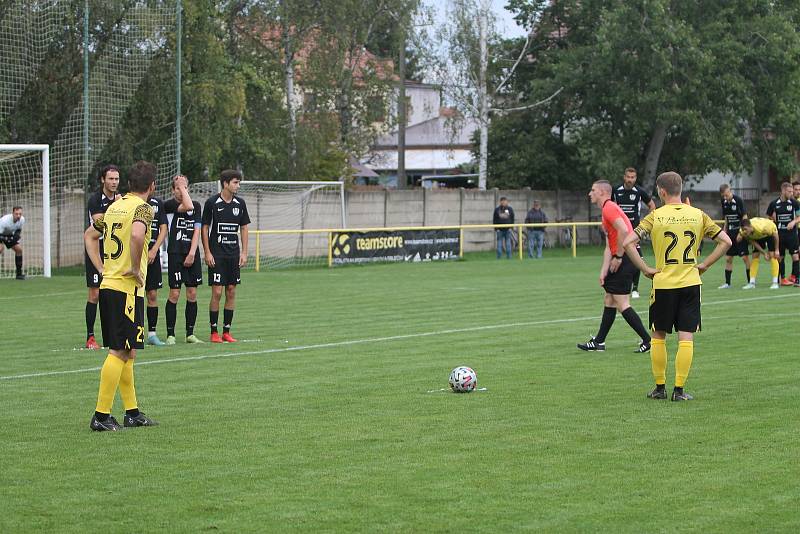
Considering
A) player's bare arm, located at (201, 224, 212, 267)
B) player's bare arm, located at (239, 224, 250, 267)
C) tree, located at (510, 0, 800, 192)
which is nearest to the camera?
player's bare arm, located at (239, 224, 250, 267)

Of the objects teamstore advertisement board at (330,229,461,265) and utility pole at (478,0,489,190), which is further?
utility pole at (478,0,489,190)

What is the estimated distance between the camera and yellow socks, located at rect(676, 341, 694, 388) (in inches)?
387

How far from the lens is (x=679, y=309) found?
32.4 feet

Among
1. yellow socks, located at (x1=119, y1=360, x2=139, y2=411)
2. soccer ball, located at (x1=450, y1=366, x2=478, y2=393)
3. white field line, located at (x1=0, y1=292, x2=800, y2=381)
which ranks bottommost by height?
white field line, located at (x1=0, y1=292, x2=800, y2=381)

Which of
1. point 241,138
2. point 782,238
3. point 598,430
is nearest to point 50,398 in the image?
point 598,430

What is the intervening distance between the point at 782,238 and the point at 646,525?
19.1m

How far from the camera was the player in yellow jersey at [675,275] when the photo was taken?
984 cm

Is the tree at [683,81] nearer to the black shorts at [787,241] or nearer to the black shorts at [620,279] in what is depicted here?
the black shorts at [787,241]

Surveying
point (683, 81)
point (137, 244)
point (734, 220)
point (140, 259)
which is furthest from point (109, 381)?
point (683, 81)

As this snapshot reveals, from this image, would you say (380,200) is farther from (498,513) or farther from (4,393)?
(498,513)

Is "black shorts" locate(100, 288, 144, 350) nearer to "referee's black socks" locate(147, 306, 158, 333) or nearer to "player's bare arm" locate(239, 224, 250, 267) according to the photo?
"player's bare arm" locate(239, 224, 250, 267)

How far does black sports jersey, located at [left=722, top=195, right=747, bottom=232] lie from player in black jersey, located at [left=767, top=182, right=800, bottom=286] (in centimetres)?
75

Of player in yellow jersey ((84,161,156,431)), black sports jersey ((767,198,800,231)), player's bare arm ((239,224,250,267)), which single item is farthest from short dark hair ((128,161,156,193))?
black sports jersey ((767,198,800,231))

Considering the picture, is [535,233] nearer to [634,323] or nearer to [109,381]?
[634,323]
